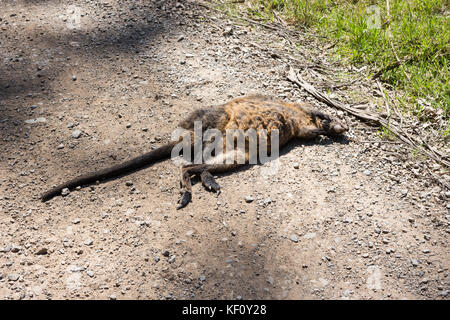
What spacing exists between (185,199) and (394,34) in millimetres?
3888

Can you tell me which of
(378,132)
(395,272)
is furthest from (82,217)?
(378,132)

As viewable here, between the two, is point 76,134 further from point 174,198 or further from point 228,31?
point 228,31

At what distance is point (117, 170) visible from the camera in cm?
393

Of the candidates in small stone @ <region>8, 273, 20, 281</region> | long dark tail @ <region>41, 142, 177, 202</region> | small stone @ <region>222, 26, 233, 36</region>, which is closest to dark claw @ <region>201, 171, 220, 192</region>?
long dark tail @ <region>41, 142, 177, 202</region>

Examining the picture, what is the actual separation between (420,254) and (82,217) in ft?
9.25

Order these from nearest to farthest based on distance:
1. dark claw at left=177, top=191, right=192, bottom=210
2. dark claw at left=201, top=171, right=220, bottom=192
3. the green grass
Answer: dark claw at left=177, top=191, right=192, bottom=210, dark claw at left=201, top=171, right=220, bottom=192, the green grass

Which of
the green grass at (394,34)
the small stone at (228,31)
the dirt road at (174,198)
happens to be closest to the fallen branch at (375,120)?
the dirt road at (174,198)

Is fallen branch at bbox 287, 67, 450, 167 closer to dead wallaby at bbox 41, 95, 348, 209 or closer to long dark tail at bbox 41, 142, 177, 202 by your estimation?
dead wallaby at bbox 41, 95, 348, 209

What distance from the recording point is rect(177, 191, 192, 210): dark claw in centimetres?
367

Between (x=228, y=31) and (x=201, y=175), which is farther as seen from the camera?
(x=228, y=31)

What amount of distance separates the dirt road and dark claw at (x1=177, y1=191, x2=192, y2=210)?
7 centimetres

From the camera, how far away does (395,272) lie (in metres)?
3.25

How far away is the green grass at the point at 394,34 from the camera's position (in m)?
5.11

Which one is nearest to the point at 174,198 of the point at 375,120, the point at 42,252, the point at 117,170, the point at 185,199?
the point at 185,199
